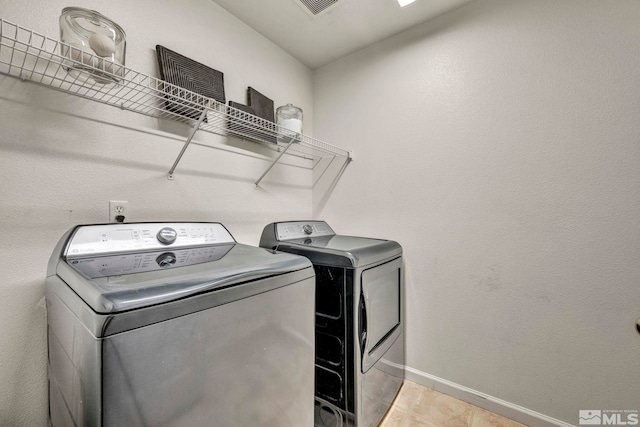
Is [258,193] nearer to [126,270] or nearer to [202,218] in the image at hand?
[202,218]

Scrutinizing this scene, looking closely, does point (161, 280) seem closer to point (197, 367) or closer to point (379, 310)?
point (197, 367)

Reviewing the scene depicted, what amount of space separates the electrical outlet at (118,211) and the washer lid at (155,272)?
0.77 feet

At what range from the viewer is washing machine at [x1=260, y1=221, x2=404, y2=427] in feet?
4.13

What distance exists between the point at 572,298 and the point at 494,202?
0.60m

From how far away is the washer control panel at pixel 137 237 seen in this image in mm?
945

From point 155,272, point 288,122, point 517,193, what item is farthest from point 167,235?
point 517,193

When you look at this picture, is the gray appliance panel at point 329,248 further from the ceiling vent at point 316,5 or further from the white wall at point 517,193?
the ceiling vent at point 316,5

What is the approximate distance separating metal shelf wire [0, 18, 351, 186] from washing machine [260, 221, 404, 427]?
2.47 ft

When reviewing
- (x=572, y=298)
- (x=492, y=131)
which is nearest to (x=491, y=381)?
(x=572, y=298)

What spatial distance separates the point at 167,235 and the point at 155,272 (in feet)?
1.36

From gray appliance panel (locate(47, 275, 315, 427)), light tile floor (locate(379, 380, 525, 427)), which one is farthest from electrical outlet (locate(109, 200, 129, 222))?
light tile floor (locate(379, 380, 525, 427))

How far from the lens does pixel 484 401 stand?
1.56 m

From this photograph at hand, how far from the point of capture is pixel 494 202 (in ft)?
5.06

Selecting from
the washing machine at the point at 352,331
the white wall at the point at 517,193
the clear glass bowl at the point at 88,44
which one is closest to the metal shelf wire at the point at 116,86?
the clear glass bowl at the point at 88,44
